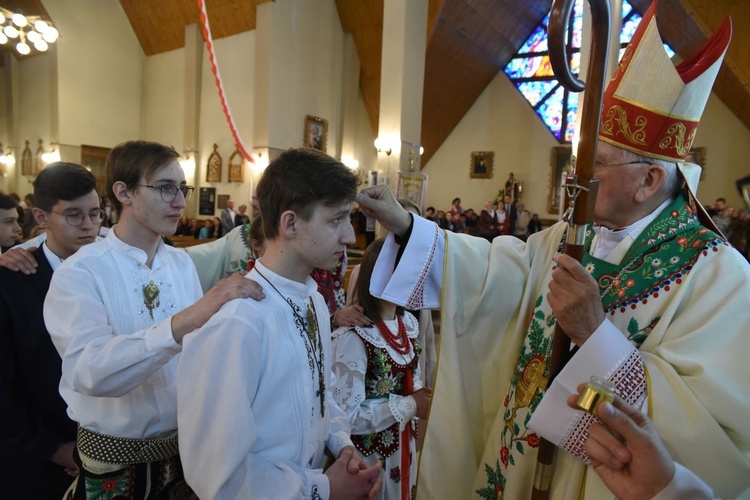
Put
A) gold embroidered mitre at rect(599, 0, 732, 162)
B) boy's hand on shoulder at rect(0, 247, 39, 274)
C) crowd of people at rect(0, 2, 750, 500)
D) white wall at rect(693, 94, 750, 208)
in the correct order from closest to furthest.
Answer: crowd of people at rect(0, 2, 750, 500), gold embroidered mitre at rect(599, 0, 732, 162), boy's hand on shoulder at rect(0, 247, 39, 274), white wall at rect(693, 94, 750, 208)

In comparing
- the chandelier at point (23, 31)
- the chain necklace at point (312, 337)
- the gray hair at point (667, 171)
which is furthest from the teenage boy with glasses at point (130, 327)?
the chandelier at point (23, 31)

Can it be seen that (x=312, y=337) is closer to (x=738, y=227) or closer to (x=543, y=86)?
(x=738, y=227)

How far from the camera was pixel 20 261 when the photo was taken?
1.87 metres

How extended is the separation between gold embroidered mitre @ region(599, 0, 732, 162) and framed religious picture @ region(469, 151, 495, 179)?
14421 millimetres

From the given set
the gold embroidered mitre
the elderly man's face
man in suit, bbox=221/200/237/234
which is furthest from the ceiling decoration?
the elderly man's face

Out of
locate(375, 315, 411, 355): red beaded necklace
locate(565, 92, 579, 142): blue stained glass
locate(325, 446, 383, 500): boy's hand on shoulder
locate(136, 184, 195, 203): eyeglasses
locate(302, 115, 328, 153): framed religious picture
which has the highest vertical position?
locate(565, 92, 579, 142): blue stained glass

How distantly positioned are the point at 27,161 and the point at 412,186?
14.1 metres

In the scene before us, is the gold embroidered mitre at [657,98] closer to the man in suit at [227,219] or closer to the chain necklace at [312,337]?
the chain necklace at [312,337]

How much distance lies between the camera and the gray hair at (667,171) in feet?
4.70

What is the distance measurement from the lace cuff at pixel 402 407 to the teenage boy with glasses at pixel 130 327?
2.72 ft

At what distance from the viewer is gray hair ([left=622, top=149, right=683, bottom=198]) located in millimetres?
1434

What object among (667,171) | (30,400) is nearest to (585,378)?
(667,171)

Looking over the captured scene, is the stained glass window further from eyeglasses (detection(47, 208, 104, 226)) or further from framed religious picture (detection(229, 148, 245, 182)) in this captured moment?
eyeglasses (detection(47, 208, 104, 226))

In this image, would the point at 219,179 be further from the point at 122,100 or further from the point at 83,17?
the point at 83,17
